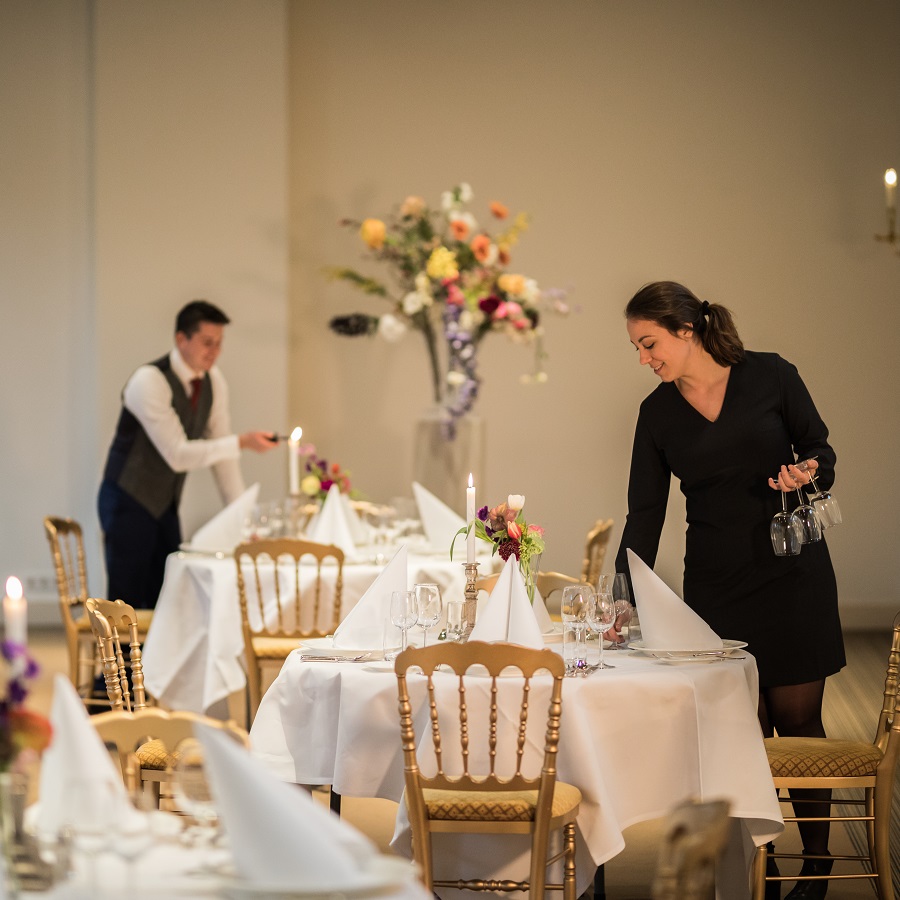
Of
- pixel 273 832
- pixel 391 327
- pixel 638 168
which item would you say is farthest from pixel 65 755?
pixel 638 168

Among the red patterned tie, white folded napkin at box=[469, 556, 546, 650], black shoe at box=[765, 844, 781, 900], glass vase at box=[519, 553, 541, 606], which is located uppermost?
the red patterned tie

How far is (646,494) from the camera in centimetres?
358

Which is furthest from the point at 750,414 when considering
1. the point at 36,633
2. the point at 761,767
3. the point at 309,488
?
→ the point at 36,633

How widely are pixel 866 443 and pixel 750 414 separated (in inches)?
186

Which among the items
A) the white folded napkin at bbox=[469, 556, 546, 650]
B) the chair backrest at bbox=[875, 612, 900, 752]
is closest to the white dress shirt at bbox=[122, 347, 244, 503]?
the white folded napkin at bbox=[469, 556, 546, 650]

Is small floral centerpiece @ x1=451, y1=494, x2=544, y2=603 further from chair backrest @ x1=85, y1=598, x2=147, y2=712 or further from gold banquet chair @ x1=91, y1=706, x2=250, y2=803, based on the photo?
gold banquet chair @ x1=91, y1=706, x2=250, y2=803

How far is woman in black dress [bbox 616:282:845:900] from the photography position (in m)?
3.35

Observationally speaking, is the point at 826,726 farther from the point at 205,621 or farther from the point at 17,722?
the point at 17,722

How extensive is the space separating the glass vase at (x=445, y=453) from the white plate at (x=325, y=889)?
513cm

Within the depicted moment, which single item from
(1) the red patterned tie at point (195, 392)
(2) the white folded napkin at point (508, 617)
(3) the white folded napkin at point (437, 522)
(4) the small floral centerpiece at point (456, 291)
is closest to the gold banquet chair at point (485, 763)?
(2) the white folded napkin at point (508, 617)

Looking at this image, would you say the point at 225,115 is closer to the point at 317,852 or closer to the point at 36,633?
the point at 36,633

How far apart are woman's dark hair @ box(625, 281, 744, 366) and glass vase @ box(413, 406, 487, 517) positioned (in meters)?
3.49

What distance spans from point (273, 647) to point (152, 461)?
1.35 m

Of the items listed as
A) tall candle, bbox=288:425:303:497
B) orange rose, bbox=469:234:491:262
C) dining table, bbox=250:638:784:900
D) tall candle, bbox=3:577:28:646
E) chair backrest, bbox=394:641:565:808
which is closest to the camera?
tall candle, bbox=3:577:28:646
